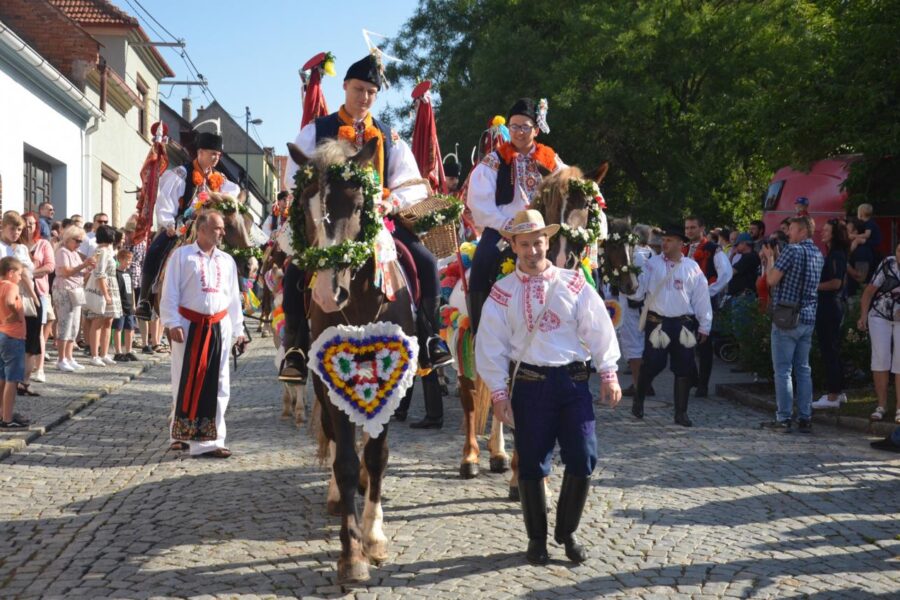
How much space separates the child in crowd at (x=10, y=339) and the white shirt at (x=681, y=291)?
660cm

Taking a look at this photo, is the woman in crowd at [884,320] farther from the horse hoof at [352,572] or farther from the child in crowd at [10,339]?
the child in crowd at [10,339]

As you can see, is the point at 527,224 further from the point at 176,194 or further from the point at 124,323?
the point at 124,323

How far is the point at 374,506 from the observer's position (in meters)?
5.98

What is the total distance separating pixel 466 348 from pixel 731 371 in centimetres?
899

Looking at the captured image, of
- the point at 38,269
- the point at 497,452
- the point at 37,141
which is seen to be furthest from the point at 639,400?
the point at 37,141

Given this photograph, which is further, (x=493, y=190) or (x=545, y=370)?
(x=493, y=190)

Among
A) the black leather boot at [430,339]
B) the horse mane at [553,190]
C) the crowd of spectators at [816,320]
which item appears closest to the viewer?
the black leather boot at [430,339]

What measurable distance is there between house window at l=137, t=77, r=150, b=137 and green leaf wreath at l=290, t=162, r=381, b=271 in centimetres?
3083

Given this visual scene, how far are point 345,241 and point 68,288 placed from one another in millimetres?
10889

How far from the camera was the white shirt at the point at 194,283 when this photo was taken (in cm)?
890

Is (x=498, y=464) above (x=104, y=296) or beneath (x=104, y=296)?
beneath

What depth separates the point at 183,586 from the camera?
5434 millimetres

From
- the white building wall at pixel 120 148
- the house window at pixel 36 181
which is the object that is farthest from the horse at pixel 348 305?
the white building wall at pixel 120 148

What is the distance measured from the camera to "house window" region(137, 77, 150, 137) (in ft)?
115
